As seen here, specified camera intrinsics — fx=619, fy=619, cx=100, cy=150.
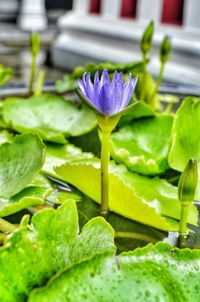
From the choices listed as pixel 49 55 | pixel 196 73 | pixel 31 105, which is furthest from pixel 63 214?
pixel 49 55

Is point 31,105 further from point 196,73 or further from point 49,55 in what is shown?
point 49,55

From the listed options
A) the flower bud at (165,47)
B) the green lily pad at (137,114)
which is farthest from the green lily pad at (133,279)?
the flower bud at (165,47)

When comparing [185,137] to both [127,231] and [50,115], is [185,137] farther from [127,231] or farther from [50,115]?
[50,115]

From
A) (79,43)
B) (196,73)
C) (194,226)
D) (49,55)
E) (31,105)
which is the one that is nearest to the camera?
(194,226)

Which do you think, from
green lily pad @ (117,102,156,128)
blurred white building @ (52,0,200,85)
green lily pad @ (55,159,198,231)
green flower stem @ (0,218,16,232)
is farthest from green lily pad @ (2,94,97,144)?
blurred white building @ (52,0,200,85)

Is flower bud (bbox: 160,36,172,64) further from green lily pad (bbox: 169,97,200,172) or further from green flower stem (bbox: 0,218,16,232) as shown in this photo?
green flower stem (bbox: 0,218,16,232)

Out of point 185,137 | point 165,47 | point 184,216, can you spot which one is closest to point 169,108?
→ point 165,47
